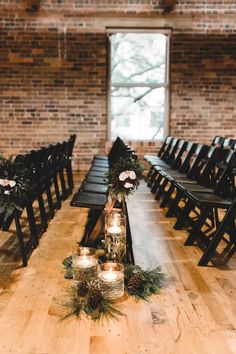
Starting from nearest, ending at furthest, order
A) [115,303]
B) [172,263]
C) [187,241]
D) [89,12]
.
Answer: [115,303] → [172,263] → [187,241] → [89,12]

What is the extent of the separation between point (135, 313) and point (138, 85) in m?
6.19

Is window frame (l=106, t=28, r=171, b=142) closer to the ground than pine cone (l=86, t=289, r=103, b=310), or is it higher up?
higher up

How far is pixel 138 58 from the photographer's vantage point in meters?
7.91

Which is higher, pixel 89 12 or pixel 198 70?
pixel 89 12

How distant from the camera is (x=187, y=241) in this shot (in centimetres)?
370

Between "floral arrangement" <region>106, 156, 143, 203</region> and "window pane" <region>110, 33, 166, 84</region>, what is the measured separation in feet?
17.1

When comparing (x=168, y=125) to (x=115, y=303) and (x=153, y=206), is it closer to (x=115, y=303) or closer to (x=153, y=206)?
(x=153, y=206)

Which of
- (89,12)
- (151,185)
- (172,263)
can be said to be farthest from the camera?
(89,12)

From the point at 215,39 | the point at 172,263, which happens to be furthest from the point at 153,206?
the point at 215,39

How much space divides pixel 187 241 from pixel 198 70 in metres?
4.97

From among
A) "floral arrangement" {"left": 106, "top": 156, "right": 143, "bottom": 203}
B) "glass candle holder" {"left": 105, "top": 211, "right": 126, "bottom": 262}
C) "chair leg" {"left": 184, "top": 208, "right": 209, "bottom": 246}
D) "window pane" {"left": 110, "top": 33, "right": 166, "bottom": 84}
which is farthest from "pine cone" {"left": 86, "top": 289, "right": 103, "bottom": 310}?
"window pane" {"left": 110, "top": 33, "right": 166, "bottom": 84}

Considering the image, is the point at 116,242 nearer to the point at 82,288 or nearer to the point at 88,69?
the point at 82,288

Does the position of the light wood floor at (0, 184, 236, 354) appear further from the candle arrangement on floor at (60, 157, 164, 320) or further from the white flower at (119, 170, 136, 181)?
the white flower at (119, 170, 136, 181)

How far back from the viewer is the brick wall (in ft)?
25.0
